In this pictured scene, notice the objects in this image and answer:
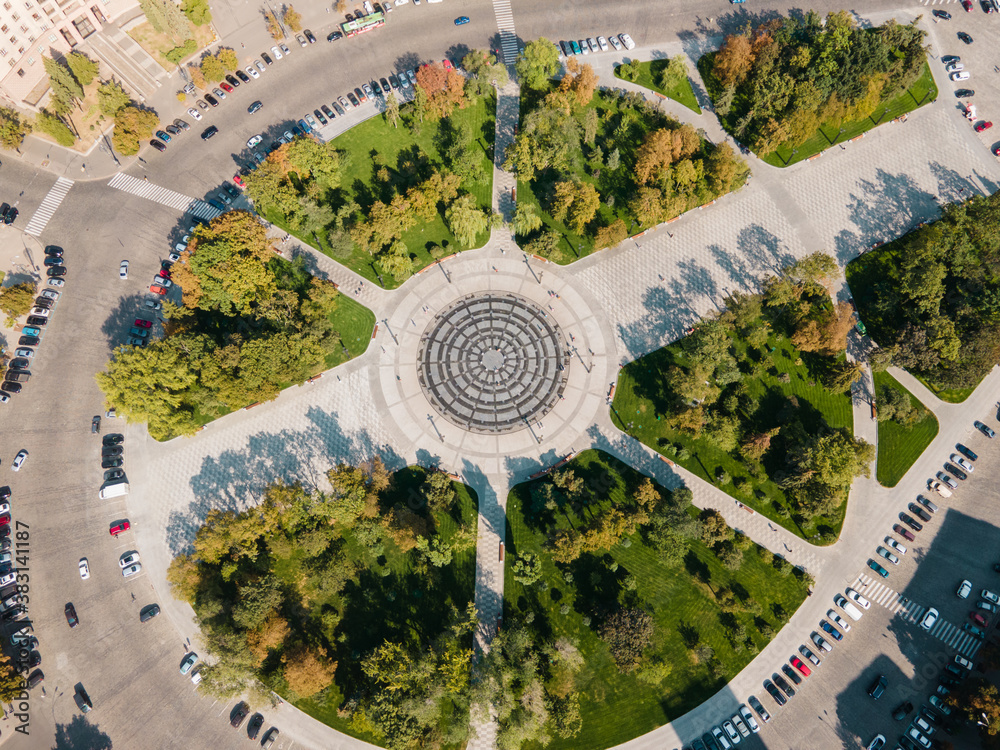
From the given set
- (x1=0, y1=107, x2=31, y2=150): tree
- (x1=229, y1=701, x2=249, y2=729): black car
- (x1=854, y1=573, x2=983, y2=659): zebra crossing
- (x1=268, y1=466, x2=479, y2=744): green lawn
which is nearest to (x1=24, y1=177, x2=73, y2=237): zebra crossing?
(x1=0, y1=107, x2=31, y2=150): tree

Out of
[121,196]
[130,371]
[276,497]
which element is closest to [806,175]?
[276,497]

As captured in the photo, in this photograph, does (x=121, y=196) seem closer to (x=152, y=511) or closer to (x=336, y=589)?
(x=152, y=511)

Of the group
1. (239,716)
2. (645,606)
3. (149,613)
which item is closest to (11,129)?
(149,613)

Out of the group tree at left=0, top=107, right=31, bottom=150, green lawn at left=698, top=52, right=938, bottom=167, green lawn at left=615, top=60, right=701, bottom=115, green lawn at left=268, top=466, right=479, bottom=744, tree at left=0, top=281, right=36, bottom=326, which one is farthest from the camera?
green lawn at left=615, top=60, right=701, bottom=115

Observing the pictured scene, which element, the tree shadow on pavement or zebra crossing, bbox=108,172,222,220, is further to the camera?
zebra crossing, bbox=108,172,222,220

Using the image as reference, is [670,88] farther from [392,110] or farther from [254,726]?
[254,726]

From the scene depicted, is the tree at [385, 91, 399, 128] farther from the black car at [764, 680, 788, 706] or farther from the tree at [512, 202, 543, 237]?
the black car at [764, 680, 788, 706]
